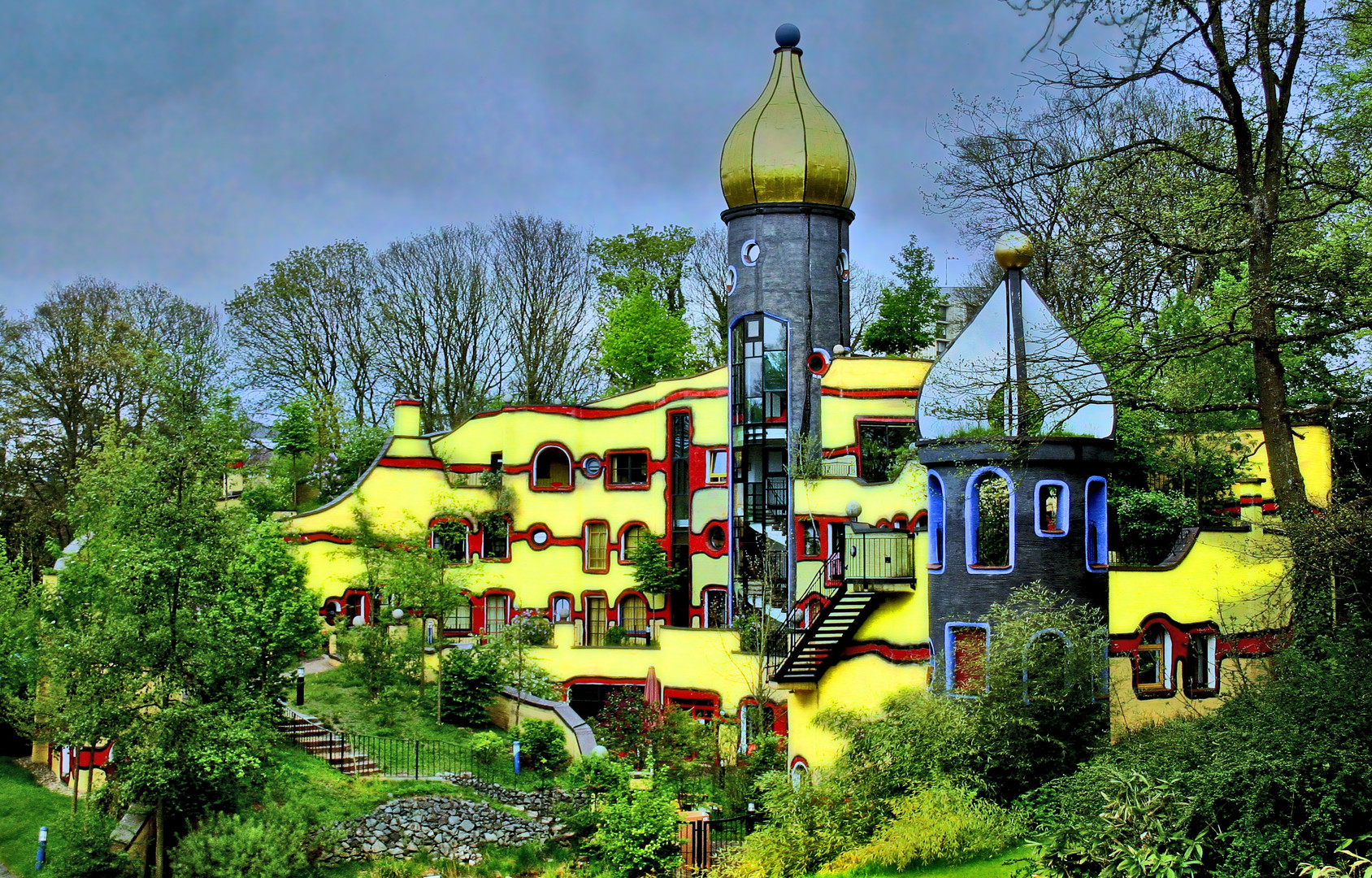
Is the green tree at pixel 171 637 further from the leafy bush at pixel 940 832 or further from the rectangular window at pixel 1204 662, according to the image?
the rectangular window at pixel 1204 662

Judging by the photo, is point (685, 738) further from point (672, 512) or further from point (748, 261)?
point (748, 261)

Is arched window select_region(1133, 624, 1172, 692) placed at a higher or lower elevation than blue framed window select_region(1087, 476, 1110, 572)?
lower

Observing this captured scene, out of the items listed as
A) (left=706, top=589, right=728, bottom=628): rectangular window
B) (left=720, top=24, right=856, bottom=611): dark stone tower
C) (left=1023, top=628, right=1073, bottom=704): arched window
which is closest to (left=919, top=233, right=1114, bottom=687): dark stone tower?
(left=1023, top=628, right=1073, bottom=704): arched window

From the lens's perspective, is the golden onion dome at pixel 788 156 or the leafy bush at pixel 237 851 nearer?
the leafy bush at pixel 237 851

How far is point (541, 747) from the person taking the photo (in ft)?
81.7

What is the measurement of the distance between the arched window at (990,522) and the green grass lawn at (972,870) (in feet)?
15.6

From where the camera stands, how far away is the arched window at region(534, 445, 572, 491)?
33.2 meters

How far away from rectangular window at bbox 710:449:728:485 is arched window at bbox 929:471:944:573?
11.5 m

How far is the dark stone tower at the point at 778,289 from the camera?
2978cm

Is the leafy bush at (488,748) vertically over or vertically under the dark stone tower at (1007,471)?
under

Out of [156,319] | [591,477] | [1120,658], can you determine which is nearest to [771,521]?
[591,477]

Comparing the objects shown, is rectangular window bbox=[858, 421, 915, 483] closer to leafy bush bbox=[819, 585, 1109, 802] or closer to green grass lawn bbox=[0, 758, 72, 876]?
leafy bush bbox=[819, 585, 1109, 802]

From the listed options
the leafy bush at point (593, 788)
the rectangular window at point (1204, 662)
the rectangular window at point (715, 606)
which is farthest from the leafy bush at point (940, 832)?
the rectangular window at point (715, 606)

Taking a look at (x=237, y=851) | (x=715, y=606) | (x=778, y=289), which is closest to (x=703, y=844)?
(x=237, y=851)
